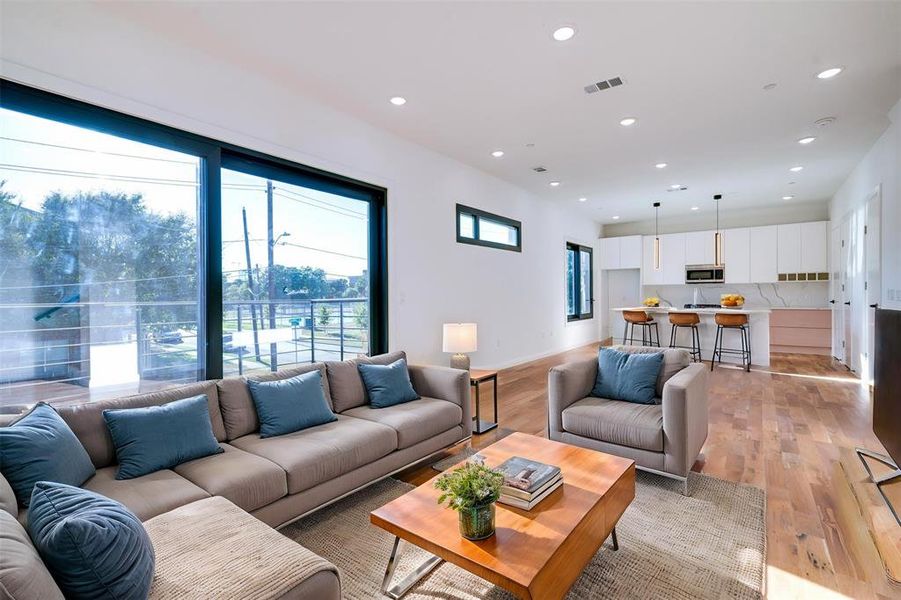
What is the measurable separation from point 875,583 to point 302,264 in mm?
3978

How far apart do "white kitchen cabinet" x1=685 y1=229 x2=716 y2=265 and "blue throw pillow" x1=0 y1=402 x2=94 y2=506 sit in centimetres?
988

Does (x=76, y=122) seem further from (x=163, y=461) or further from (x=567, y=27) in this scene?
(x=567, y=27)

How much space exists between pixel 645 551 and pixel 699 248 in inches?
331

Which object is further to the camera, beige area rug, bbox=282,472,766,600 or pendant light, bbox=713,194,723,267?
pendant light, bbox=713,194,723,267

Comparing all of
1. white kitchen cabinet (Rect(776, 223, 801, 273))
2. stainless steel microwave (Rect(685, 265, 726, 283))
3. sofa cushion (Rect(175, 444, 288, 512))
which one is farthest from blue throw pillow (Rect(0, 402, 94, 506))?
white kitchen cabinet (Rect(776, 223, 801, 273))

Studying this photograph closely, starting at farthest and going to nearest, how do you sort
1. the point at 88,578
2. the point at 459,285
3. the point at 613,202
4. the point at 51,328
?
the point at 613,202 < the point at 459,285 < the point at 51,328 < the point at 88,578

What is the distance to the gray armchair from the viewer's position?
2.54m

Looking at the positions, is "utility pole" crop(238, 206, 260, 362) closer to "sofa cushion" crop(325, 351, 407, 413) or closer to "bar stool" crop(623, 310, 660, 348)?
"sofa cushion" crop(325, 351, 407, 413)

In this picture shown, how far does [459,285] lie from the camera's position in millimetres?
5461

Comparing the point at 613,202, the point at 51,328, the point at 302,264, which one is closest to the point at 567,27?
the point at 302,264

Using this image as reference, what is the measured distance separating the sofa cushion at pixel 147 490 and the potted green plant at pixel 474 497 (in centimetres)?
113

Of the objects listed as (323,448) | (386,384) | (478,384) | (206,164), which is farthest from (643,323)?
(206,164)

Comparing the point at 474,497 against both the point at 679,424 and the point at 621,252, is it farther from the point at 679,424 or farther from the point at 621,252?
the point at 621,252

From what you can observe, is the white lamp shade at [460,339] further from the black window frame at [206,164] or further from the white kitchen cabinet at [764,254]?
the white kitchen cabinet at [764,254]
